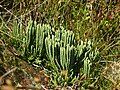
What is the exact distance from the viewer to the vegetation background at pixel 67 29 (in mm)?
2172

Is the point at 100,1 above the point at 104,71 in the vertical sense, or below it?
above

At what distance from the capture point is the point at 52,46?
2.15m

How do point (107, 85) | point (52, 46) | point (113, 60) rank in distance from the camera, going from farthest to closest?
point (113, 60), point (107, 85), point (52, 46)

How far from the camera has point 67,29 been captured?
2711 mm

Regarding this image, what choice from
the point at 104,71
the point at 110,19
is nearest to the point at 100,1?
the point at 110,19

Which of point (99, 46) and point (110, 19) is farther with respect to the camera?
point (110, 19)

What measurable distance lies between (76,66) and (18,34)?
0.46 m

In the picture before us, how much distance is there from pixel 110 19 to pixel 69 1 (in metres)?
0.39

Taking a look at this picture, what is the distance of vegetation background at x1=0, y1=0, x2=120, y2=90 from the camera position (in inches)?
85.5

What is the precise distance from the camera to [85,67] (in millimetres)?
2182

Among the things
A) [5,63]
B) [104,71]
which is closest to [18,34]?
[5,63]

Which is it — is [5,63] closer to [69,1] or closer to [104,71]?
[104,71]

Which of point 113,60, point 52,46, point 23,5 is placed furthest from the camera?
point 23,5

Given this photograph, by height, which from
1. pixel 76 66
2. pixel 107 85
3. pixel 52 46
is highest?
pixel 52 46
